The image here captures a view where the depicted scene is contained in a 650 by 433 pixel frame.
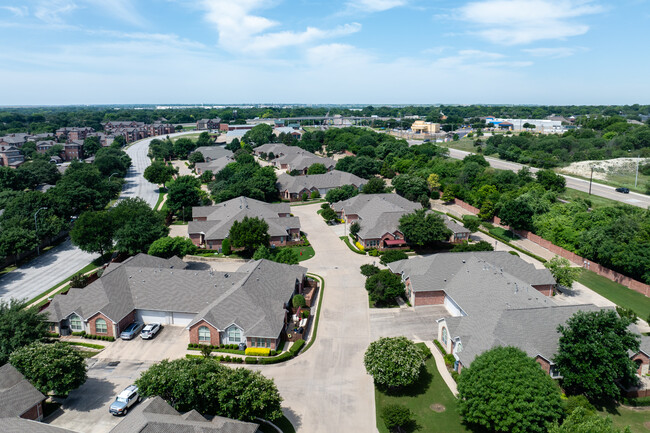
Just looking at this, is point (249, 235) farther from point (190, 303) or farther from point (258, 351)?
point (258, 351)

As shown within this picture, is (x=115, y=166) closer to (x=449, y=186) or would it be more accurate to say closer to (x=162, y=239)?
(x=162, y=239)

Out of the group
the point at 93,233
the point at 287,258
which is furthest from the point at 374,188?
the point at 93,233

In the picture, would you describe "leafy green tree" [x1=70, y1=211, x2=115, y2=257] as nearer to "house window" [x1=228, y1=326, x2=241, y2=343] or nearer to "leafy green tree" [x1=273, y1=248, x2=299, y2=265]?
"leafy green tree" [x1=273, y1=248, x2=299, y2=265]

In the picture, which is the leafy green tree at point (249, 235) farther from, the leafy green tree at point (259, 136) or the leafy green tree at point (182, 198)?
the leafy green tree at point (259, 136)

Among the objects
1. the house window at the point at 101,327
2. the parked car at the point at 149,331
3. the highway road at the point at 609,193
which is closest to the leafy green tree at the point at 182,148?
the highway road at the point at 609,193

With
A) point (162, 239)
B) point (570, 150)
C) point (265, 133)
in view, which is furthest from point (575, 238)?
point (265, 133)

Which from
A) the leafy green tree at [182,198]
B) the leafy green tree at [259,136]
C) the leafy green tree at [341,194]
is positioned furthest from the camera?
the leafy green tree at [259,136]
